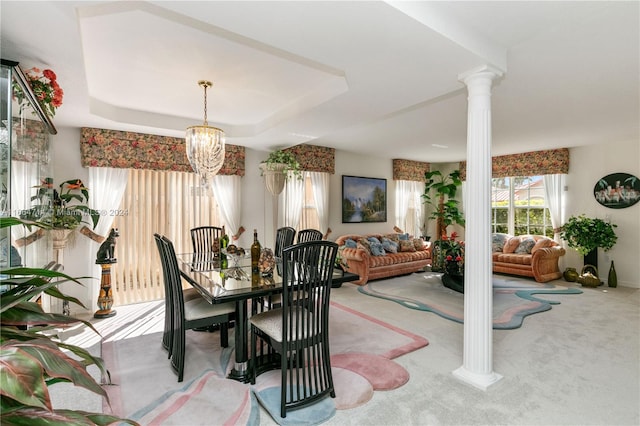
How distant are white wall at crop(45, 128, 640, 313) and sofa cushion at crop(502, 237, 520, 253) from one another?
93 cm

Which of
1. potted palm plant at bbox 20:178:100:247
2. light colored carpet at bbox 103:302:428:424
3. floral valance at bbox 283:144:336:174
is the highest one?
floral valance at bbox 283:144:336:174

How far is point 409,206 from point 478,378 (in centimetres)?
585

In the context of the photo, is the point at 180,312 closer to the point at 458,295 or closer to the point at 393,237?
the point at 458,295

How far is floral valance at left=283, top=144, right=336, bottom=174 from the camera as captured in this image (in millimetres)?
5856

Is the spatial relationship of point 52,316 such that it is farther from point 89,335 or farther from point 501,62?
point 89,335

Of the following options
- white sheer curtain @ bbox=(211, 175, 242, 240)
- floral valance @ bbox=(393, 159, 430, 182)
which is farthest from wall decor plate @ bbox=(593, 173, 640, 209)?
white sheer curtain @ bbox=(211, 175, 242, 240)

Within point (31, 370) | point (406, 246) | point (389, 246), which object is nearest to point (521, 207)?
point (406, 246)

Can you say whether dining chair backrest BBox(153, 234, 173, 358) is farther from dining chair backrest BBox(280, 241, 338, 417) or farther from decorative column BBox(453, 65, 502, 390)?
decorative column BBox(453, 65, 502, 390)

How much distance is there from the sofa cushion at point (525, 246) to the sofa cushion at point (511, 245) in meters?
0.06

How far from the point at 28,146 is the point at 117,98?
1412 mm

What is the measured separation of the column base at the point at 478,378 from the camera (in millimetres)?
2446

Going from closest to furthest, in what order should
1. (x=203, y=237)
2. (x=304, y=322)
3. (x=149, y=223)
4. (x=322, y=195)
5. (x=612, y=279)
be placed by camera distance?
(x=304, y=322)
(x=203, y=237)
(x=149, y=223)
(x=612, y=279)
(x=322, y=195)

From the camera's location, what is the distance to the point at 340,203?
6719 mm

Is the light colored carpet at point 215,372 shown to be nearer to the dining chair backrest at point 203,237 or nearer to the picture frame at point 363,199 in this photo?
the dining chair backrest at point 203,237
